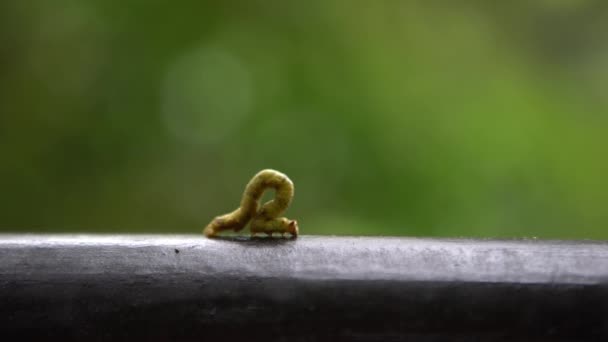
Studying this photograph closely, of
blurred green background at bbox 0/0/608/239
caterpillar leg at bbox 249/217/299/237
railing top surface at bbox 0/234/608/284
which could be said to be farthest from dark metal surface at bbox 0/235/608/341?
blurred green background at bbox 0/0/608/239

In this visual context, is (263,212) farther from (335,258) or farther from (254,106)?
(254,106)

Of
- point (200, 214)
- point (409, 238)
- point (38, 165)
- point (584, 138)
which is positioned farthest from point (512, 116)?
point (409, 238)

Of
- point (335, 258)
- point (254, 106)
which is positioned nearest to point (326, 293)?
point (335, 258)

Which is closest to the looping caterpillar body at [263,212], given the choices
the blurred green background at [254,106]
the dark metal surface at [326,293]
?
the dark metal surface at [326,293]

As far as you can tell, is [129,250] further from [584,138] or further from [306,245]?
[584,138]

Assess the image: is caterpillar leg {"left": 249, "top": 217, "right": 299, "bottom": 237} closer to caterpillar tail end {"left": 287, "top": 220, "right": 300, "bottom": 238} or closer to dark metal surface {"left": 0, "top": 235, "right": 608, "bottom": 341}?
caterpillar tail end {"left": 287, "top": 220, "right": 300, "bottom": 238}

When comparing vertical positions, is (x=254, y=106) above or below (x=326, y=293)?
above
